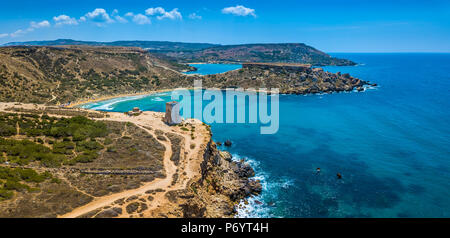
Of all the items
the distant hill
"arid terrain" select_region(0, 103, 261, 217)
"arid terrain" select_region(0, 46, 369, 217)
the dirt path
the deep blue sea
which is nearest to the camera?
"arid terrain" select_region(0, 103, 261, 217)

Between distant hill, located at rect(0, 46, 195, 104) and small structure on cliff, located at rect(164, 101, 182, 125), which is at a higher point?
distant hill, located at rect(0, 46, 195, 104)

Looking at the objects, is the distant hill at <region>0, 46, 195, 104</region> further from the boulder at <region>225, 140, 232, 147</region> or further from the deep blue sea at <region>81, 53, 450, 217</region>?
the boulder at <region>225, 140, 232, 147</region>

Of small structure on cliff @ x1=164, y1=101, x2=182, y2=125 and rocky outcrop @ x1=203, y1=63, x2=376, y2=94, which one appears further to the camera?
rocky outcrop @ x1=203, y1=63, x2=376, y2=94

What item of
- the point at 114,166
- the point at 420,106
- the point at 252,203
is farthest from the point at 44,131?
the point at 420,106

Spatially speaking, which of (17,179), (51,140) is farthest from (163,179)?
(51,140)

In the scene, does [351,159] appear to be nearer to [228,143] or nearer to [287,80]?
[228,143]

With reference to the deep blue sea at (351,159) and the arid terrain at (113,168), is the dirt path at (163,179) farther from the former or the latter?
the deep blue sea at (351,159)

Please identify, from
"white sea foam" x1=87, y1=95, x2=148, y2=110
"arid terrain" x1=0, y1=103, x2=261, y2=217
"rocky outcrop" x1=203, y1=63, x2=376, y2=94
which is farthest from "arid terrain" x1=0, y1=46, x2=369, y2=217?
"rocky outcrop" x1=203, y1=63, x2=376, y2=94
